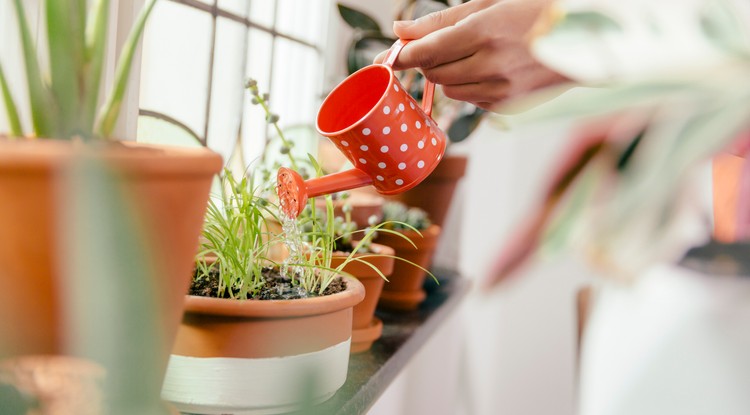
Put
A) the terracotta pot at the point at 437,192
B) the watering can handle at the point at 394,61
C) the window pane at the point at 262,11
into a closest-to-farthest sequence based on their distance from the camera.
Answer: the watering can handle at the point at 394,61
the window pane at the point at 262,11
the terracotta pot at the point at 437,192

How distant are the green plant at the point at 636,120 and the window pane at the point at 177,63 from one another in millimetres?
862

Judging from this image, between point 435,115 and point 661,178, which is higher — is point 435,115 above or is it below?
below

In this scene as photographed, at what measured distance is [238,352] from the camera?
644mm

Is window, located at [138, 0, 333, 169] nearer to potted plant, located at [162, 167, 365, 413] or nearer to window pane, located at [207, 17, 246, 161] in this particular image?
window pane, located at [207, 17, 246, 161]

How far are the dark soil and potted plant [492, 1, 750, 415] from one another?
1.58ft

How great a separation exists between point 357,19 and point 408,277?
0.52 m

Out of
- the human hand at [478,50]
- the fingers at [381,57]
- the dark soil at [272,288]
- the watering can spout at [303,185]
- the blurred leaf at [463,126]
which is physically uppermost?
the human hand at [478,50]

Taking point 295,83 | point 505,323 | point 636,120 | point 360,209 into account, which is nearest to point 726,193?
point 636,120

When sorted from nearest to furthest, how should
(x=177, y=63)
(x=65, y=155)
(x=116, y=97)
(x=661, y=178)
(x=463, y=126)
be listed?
(x=661, y=178) → (x=65, y=155) → (x=116, y=97) → (x=177, y=63) → (x=463, y=126)

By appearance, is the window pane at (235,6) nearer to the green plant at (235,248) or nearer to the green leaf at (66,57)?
the green plant at (235,248)

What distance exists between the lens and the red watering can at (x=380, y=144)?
699 mm

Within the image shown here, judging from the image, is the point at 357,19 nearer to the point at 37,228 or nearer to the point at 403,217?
the point at 403,217

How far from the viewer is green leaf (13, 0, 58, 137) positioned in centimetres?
42

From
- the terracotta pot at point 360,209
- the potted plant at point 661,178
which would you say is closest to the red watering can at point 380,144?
the terracotta pot at point 360,209
